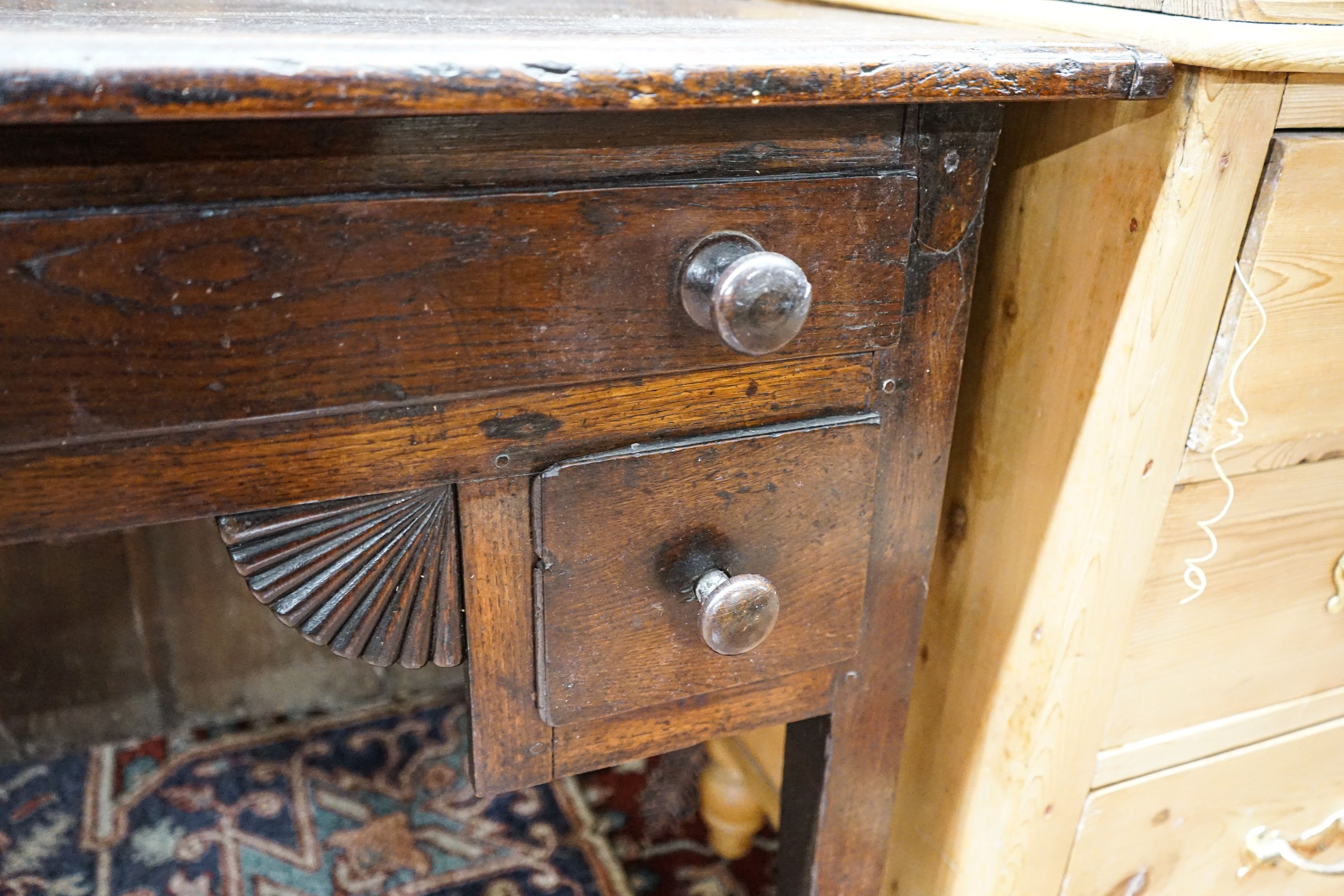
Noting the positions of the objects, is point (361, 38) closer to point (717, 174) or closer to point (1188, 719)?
point (717, 174)

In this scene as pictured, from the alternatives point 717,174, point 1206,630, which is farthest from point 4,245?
point 1206,630

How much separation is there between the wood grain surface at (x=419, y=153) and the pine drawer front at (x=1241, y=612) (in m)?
0.30

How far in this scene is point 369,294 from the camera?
38 centimetres

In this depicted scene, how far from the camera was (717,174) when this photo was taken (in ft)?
1.37

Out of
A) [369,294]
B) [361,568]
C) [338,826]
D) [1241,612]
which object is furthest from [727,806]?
[369,294]

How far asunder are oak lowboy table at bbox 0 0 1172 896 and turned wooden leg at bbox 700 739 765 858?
443 mm

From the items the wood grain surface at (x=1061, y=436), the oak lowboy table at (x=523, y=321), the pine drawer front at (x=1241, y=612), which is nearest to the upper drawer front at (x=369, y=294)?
the oak lowboy table at (x=523, y=321)

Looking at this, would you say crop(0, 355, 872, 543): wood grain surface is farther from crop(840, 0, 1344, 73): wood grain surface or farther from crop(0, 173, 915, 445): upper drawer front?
crop(840, 0, 1344, 73): wood grain surface

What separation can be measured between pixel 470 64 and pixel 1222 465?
0.44 m

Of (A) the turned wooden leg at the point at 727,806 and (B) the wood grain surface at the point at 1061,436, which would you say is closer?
(B) the wood grain surface at the point at 1061,436

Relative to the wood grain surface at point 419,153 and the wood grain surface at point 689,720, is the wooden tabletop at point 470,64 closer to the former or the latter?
the wood grain surface at point 419,153

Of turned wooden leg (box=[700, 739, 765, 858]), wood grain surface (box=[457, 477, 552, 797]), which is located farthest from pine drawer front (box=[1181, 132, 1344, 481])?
turned wooden leg (box=[700, 739, 765, 858])

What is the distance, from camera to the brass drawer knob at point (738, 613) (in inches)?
17.7

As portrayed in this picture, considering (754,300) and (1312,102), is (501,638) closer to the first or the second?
(754,300)
